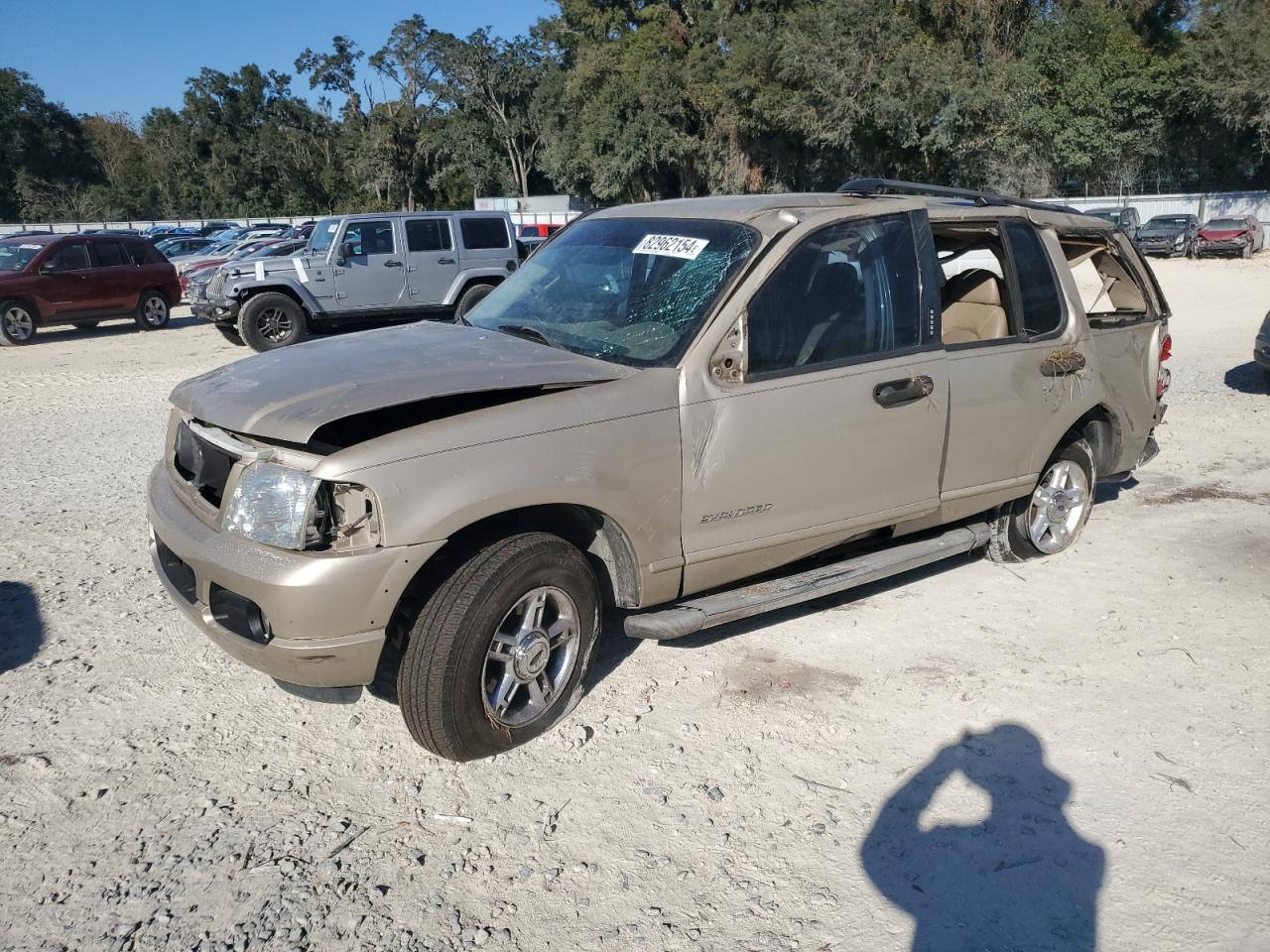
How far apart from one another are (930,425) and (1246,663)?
177 centimetres

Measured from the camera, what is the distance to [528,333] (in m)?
4.49

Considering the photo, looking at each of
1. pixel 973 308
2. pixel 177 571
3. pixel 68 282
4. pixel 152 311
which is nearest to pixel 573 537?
pixel 177 571

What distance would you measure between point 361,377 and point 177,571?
1.06 m

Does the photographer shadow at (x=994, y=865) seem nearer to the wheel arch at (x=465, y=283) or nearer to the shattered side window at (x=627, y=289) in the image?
the shattered side window at (x=627, y=289)

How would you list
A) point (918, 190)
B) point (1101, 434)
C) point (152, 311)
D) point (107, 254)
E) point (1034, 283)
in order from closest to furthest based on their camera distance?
point (918, 190)
point (1034, 283)
point (1101, 434)
point (107, 254)
point (152, 311)

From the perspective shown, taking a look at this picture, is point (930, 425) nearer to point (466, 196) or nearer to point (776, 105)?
point (776, 105)

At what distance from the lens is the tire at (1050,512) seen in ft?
18.6

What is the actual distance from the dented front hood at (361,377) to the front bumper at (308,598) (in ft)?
1.34

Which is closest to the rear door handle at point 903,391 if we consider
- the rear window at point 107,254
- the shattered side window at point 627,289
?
the shattered side window at point 627,289

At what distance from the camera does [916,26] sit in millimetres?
41656

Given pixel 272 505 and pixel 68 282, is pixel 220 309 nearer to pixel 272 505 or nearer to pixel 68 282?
pixel 68 282

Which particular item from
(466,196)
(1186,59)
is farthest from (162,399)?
(466,196)

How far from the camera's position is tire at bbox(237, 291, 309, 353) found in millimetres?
14570

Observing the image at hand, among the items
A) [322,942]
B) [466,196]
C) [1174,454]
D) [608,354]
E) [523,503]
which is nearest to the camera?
[322,942]
